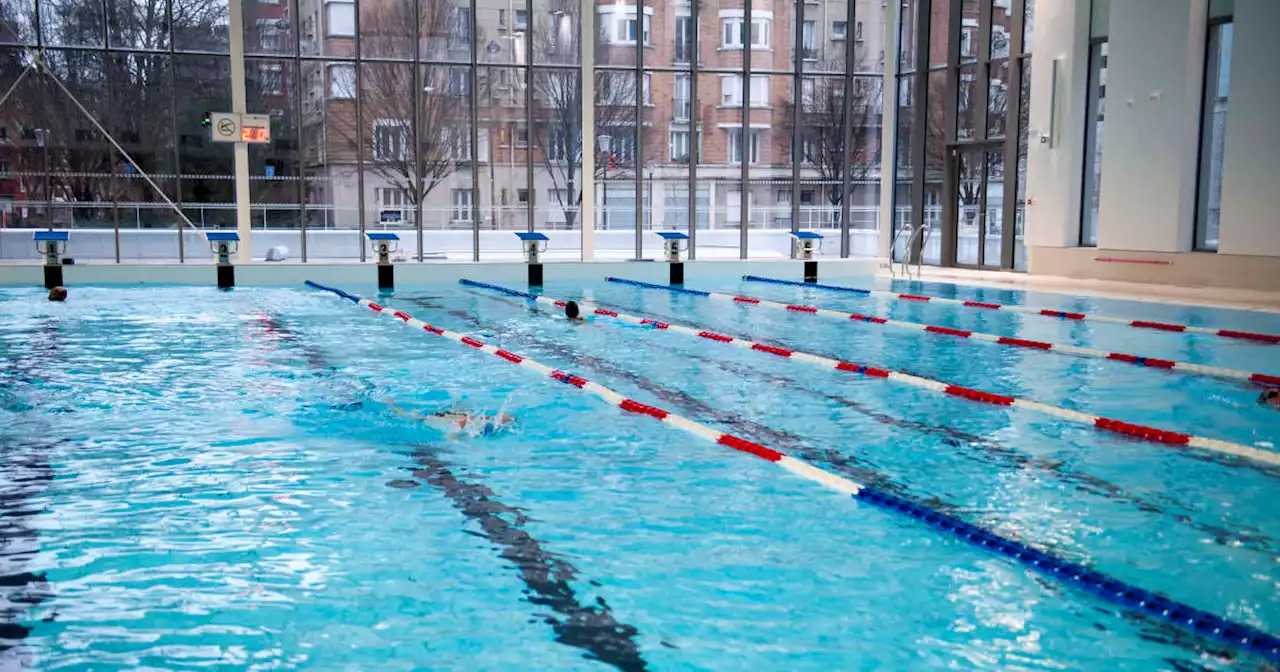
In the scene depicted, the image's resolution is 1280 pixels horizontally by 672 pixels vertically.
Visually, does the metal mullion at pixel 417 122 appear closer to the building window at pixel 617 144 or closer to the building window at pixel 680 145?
the building window at pixel 617 144

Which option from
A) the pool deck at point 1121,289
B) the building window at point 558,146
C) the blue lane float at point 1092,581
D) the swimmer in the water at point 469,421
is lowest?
the blue lane float at point 1092,581

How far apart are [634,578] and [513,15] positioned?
16.3 metres

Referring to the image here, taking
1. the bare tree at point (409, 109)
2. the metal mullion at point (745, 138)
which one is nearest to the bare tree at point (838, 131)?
the metal mullion at point (745, 138)

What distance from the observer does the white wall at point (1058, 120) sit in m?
16.0

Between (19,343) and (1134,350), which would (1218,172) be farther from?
(19,343)

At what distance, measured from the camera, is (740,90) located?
65.0ft

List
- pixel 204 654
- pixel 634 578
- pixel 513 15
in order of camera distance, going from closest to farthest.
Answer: pixel 204 654, pixel 634 578, pixel 513 15

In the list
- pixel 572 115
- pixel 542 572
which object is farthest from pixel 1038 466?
pixel 572 115

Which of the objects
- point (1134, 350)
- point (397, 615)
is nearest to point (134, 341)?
point (397, 615)

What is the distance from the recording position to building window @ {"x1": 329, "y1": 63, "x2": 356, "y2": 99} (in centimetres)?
1805

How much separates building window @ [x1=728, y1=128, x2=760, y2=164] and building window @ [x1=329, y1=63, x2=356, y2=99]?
256 inches

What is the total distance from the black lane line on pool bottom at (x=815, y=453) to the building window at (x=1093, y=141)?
953cm

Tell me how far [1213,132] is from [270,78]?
13.6 meters

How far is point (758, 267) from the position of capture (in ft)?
61.2
